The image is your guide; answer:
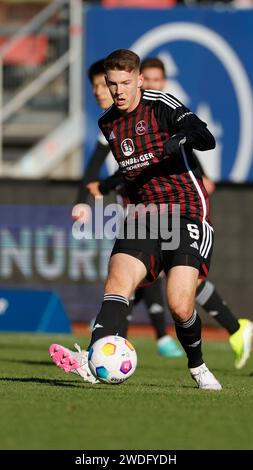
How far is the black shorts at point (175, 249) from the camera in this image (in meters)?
7.54

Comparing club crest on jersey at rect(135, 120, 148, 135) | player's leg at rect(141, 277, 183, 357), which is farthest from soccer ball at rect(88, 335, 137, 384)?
player's leg at rect(141, 277, 183, 357)

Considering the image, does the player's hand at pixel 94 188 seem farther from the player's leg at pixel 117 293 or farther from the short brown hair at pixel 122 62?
the short brown hair at pixel 122 62

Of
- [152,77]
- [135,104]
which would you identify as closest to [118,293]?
[135,104]

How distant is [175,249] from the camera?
7578 millimetres

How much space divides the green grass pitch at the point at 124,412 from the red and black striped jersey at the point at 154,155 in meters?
1.23

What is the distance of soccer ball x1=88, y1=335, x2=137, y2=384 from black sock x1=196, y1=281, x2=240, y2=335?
269cm

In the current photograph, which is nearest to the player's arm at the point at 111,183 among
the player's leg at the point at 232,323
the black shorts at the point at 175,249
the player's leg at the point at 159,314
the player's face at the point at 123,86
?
the player's leg at the point at 232,323

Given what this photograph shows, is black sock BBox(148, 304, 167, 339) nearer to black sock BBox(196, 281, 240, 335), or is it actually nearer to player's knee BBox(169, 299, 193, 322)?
black sock BBox(196, 281, 240, 335)

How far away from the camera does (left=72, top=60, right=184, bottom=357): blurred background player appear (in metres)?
9.62

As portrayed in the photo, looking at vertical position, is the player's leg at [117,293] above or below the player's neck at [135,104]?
below

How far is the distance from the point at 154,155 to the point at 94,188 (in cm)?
205

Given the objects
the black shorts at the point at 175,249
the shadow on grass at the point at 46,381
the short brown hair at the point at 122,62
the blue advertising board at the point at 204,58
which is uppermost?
the blue advertising board at the point at 204,58

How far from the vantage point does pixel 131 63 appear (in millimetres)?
7387
